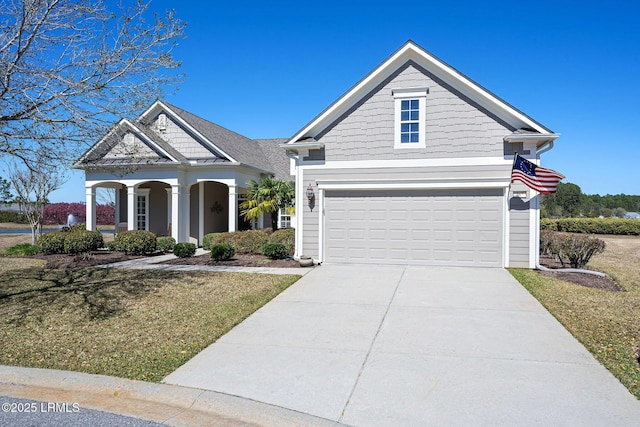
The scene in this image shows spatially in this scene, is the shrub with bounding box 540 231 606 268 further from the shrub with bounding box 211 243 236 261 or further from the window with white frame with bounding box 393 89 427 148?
the shrub with bounding box 211 243 236 261

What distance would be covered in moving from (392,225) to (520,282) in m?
3.92

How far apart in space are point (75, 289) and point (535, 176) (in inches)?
445

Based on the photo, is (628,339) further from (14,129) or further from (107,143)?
(14,129)

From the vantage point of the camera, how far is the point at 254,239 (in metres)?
16.1

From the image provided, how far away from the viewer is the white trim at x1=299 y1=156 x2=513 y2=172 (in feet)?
40.2

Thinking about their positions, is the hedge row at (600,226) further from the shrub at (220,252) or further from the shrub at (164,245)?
the shrub at (164,245)

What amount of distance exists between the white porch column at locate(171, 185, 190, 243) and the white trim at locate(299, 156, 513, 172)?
6789mm

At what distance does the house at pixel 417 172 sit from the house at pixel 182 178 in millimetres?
5982

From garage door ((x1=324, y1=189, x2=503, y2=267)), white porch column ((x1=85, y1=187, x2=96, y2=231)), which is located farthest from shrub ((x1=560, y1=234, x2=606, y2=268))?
white porch column ((x1=85, y1=187, x2=96, y2=231))

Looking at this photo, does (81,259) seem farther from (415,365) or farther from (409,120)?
(415,365)

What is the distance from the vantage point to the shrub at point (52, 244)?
15.5 meters

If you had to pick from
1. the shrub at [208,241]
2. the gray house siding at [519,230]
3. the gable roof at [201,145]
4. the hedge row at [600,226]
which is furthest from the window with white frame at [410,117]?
the hedge row at [600,226]

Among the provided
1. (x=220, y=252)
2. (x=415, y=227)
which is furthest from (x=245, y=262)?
(x=415, y=227)

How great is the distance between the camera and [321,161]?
13.4m
